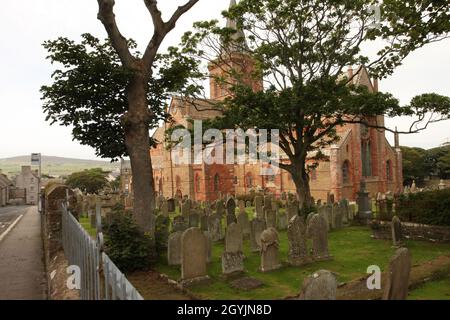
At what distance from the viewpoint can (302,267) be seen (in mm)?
8961

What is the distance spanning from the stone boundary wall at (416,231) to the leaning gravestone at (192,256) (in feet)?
25.3

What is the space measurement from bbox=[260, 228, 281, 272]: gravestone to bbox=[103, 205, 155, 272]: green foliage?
2.74 m

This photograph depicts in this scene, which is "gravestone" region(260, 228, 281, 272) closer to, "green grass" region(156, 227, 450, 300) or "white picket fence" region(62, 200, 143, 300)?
"green grass" region(156, 227, 450, 300)

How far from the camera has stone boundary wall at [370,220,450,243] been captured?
11.0 metres

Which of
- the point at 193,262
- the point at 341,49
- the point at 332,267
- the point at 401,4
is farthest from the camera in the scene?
the point at 341,49

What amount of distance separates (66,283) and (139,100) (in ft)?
13.7

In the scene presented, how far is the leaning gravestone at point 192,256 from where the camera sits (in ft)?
23.7

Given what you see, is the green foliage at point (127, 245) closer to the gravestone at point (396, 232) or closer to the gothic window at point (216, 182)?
the gravestone at point (396, 232)

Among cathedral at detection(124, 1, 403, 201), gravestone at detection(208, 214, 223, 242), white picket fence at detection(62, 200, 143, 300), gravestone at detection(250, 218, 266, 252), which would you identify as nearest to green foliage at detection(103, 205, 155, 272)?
white picket fence at detection(62, 200, 143, 300)

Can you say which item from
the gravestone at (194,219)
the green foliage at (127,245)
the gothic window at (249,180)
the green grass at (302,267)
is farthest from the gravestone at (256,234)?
the gothic window at (249,180)

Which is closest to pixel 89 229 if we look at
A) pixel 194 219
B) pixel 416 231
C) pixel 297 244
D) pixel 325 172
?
pixel 194 219
